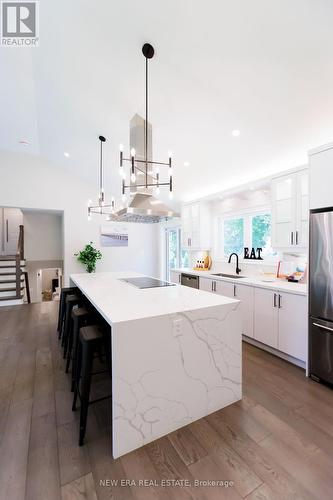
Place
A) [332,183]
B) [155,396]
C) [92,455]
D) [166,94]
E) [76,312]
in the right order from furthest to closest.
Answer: [166,94], [76,312], [332,183], [155,396], [92,455]

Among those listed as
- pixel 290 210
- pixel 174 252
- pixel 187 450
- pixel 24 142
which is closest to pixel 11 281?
pixel 24 142

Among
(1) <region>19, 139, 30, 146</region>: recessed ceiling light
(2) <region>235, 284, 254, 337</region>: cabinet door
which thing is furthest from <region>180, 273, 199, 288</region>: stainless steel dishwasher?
(1) <region>19, 139, 30, 146</region>: recessed ceiling light

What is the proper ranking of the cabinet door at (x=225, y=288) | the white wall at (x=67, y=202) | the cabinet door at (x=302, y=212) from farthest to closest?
the white wall at (x=67, y=202), the cabinet door at (x=225, y=288), the cabinet door at (x=302, y=212)

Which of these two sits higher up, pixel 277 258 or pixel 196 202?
pixel 196 202

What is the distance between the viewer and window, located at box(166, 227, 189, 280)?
6484 mm

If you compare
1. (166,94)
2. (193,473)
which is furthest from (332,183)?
(193,473)

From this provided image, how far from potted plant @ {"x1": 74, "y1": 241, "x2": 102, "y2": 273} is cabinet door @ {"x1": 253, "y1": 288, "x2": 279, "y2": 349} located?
14.9 ft

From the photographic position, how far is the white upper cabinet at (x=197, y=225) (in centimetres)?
498

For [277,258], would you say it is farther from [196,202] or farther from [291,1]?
[291,1]

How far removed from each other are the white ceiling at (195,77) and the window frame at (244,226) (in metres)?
0.62

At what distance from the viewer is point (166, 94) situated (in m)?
2.81

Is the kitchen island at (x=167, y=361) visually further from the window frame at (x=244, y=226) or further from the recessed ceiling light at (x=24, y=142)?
the recessed ceiling light at (x=24, y=142)

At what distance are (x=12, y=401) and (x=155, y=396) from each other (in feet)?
4.78

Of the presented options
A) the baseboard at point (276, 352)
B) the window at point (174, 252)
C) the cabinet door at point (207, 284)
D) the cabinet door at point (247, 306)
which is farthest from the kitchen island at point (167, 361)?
the window at point (174, 252)
